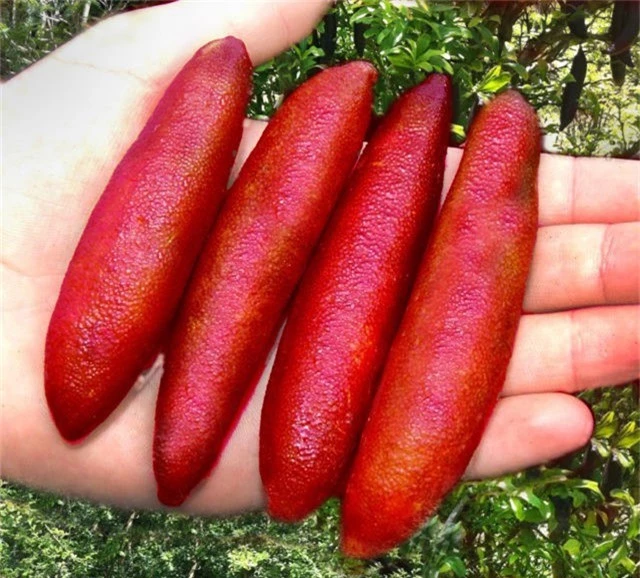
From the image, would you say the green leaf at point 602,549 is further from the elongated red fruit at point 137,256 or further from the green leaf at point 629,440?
the elongated red fruit at point 137,256

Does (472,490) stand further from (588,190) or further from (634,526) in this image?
(588,190)

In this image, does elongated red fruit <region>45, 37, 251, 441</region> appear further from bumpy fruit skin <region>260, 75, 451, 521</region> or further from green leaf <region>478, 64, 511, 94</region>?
green leaf <region>478, 64, 511, 94</region>

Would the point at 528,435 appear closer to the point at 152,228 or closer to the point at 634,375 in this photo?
the point at 634,375

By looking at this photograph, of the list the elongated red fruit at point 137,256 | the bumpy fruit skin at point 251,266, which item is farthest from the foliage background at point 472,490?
the elongated red fruit at point 137,256

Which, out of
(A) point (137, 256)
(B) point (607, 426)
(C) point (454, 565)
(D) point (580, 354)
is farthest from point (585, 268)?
(A) point (137, 256)

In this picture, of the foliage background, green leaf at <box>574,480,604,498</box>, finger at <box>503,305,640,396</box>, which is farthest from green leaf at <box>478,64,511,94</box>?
green leaf at <box>574,480,604,498</box>
